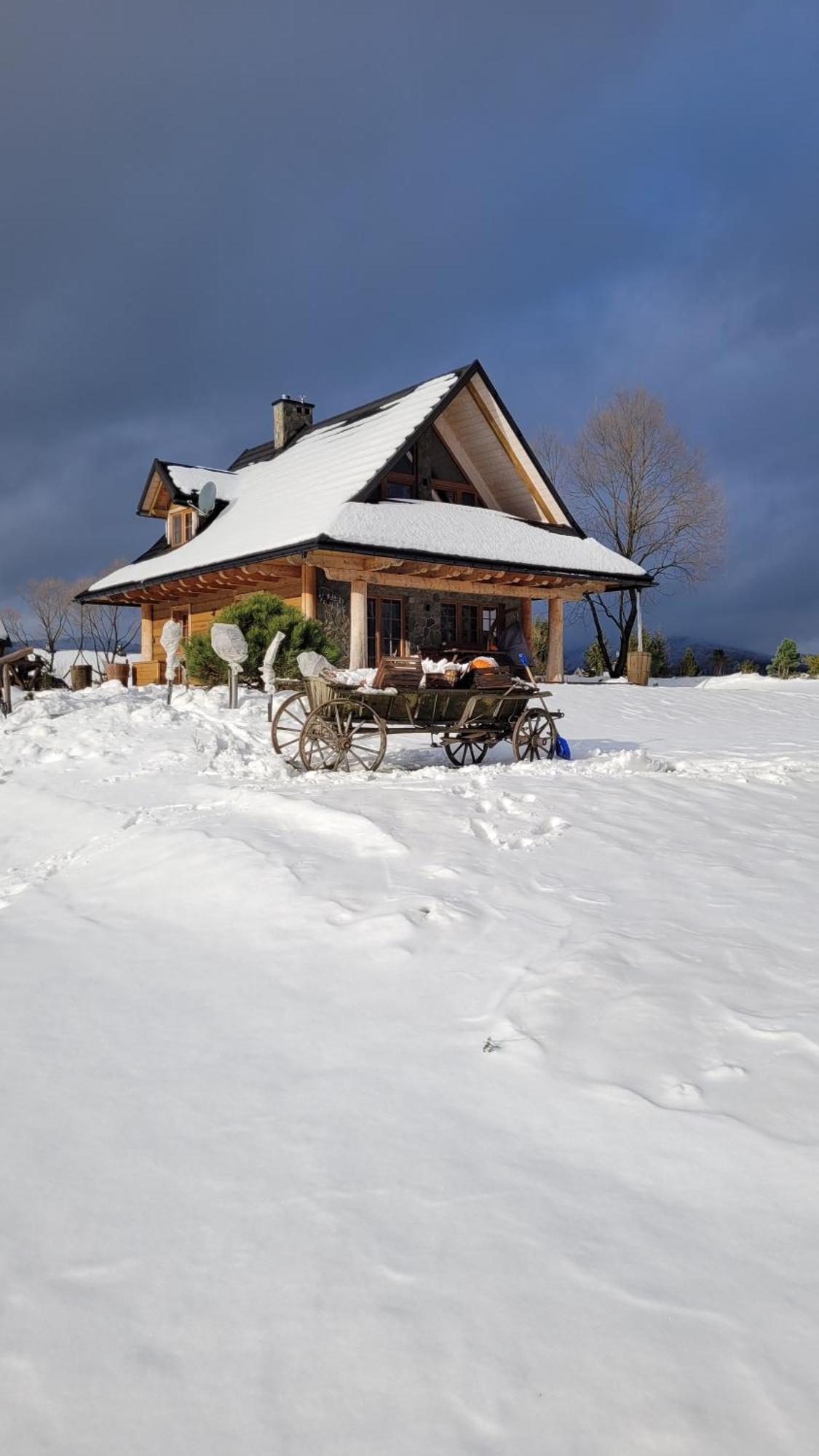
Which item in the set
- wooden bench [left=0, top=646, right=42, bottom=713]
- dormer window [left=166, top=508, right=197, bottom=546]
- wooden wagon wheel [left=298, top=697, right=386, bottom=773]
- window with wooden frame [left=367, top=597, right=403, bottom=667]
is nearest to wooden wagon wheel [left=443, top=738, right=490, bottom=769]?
wooden wagon wheel [left=298, top=697, right=386, bottom=773]

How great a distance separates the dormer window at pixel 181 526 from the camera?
2575 centimetres

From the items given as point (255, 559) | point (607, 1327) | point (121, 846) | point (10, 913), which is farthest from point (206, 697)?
point (607, 1327)

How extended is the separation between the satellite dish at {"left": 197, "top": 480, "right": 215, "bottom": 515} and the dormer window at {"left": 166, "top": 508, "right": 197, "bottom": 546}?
0.33m

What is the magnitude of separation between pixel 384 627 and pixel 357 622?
9.61 ft

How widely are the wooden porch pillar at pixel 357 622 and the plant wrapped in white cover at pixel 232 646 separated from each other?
586 centimetres

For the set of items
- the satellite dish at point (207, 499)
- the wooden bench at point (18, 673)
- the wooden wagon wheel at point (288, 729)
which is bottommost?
the wooden wagon wheel at point (288, 729)

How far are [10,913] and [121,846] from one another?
1.20m

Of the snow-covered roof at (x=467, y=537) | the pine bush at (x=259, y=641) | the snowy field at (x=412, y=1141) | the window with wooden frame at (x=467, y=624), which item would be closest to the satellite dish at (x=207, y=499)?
the snow-covered roof at (x=467, y=537)

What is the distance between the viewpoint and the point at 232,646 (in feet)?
44.4

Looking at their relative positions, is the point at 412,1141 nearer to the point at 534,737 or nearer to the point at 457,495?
the point at 534,737

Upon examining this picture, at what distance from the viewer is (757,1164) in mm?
2961

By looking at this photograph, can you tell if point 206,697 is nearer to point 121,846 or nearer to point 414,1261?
point 121,846

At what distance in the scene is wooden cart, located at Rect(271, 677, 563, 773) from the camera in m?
9.70

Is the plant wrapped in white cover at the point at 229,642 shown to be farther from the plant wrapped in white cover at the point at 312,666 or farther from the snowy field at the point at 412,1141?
the snowy field at the point at 412,1141
